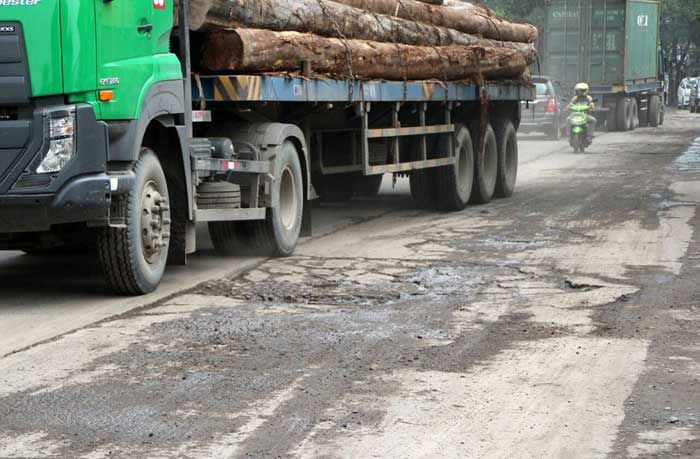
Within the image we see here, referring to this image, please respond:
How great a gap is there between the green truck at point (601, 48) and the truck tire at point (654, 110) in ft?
10.5

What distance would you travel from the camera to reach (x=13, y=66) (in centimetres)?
847

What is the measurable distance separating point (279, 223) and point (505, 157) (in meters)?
7.56

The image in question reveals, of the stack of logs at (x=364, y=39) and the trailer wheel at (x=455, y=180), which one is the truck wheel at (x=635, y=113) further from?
the trailer wheel at (x=455, y=180)

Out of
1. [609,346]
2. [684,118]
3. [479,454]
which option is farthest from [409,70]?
[684,118]

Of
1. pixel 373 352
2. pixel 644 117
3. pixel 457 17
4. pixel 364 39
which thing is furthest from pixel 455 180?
pixel 644 117

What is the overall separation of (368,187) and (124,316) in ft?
31.7

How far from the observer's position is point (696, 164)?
2444 centimetres

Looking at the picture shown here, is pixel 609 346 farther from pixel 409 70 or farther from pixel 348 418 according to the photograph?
pixel 409 70

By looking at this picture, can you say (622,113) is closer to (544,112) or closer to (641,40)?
(641,40)

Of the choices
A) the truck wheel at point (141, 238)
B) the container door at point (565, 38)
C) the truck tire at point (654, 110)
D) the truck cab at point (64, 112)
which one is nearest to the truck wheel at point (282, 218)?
the truck wheel at point (141, 238)

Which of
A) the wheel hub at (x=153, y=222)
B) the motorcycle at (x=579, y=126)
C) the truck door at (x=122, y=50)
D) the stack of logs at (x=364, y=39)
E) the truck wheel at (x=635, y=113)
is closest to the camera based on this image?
the truck door at (x=122, y=50)

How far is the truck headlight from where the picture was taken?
8508mm

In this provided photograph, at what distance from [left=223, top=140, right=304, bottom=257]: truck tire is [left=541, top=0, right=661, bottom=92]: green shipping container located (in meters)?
27.5

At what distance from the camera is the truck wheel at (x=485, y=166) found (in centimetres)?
1702
